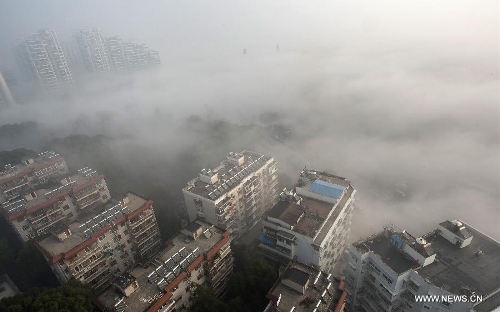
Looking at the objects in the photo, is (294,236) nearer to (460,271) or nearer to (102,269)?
(460,271)

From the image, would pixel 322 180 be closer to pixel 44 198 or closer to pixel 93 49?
pixel 44 198

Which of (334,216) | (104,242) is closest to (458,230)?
(334,216)

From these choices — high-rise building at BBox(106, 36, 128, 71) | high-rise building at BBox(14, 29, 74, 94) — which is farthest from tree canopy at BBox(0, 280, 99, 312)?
high-rise building at BBox(106, 36, 128, 71)

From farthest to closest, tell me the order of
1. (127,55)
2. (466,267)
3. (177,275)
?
(127,55) → (177,275) → (466,267)

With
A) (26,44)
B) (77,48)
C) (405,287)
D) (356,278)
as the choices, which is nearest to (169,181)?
(356,278)

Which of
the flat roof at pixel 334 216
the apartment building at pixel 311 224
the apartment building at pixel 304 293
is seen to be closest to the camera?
the apartment building at pixel 304 293

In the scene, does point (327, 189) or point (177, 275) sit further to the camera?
point (327, 189)

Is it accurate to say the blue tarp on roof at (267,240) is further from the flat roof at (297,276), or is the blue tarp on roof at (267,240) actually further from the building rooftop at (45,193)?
the building rooftop at (45,193)

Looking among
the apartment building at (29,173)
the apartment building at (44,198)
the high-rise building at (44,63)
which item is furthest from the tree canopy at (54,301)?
the high-rise building at (44,63)
